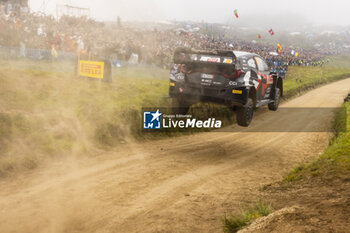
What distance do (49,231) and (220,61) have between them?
5.17 m

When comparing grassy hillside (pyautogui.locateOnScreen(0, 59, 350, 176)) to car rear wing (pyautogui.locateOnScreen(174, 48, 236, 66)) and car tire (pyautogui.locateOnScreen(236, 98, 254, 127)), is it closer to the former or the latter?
car rear wing (pyautogui.locateOnScreen(174, 48, 236, 66))

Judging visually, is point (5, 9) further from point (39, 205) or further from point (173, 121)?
point (39, 205)

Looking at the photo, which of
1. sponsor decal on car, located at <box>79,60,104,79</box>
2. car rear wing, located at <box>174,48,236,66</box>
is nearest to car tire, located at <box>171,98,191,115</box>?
car rear wing, located at <box>174,48,236,66</box>

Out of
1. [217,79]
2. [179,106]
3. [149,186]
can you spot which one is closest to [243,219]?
[149,186]

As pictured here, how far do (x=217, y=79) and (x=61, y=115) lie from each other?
12.9 feet

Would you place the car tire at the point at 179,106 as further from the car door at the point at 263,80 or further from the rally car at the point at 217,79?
the car door at the point at 263,80

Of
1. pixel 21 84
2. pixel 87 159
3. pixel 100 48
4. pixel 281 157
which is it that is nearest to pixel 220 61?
pixel 281 157

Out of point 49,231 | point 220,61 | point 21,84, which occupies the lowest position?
point 49,231

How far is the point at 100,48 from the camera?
58.4 feet

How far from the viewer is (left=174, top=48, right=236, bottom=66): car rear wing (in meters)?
7.44

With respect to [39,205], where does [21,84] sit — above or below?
above

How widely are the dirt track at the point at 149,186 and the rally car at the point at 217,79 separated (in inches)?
48.8

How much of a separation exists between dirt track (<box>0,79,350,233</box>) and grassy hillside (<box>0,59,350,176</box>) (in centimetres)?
56

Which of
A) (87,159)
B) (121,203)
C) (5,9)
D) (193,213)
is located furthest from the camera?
(5,9)
